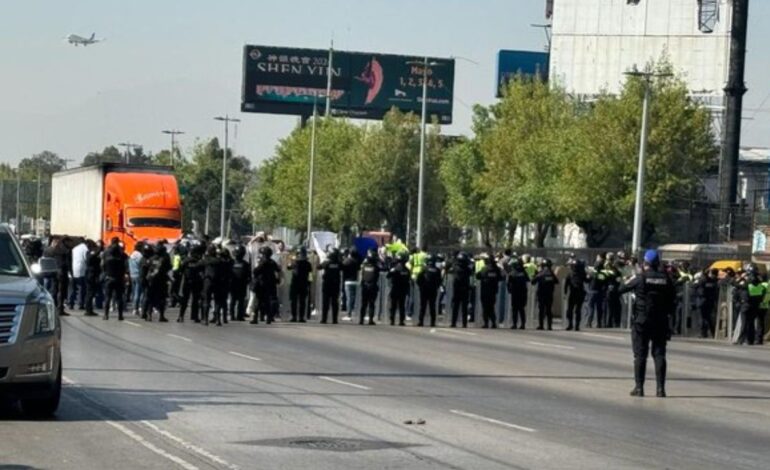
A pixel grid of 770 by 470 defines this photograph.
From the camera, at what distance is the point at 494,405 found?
19203 millimetres

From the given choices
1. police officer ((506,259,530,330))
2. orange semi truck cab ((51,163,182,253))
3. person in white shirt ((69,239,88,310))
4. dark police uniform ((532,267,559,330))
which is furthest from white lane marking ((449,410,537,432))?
orange semi truck cab ((51,163,182,253))

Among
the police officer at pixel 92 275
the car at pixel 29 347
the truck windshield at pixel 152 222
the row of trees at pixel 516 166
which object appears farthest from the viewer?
the row of trees at pixel 516 166

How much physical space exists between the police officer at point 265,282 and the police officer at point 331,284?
1.14 m

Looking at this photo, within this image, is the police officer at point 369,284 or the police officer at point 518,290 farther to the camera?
the police officer at point 518,290

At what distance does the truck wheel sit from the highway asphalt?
0.16 metres

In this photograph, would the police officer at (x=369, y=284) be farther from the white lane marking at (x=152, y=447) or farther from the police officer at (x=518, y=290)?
the white lane marking at (x=152, y=447)

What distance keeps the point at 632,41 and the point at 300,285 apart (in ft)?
222

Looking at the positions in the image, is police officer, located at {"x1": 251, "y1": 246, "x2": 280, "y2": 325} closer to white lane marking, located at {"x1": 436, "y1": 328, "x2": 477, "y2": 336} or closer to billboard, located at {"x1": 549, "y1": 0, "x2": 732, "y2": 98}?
white lane marking, located at {"x1": 436, "y1": 328, "x2": 477, "y2": 336}

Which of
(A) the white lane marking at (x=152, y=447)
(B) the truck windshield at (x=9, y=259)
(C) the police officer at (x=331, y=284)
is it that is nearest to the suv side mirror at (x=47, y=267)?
(B) the truck windshield at (x=9, y=259)

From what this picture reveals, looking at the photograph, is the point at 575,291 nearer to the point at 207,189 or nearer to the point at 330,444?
the point at 330,444

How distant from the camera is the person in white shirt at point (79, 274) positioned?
40.3 m

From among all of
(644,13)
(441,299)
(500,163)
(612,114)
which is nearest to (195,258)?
(441,299)

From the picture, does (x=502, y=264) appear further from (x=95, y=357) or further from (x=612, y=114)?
(x=612, y=114)

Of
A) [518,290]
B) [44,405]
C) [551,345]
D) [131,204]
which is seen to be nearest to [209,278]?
[551,345]
